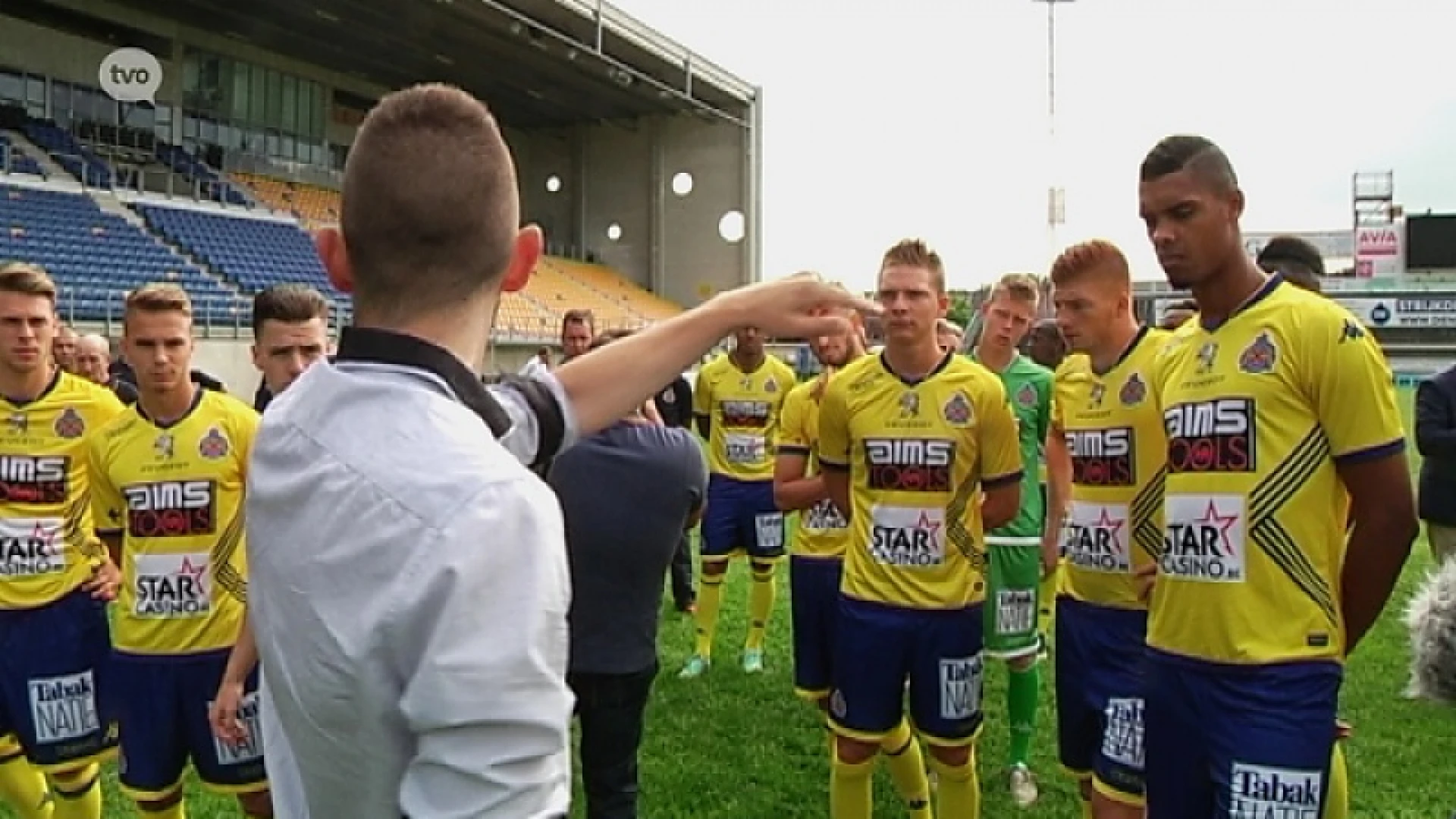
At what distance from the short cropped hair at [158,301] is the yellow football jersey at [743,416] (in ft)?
15.1

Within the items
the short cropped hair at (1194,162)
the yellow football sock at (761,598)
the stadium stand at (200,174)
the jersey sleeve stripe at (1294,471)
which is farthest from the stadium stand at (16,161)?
the jersey sleeve stripe at (1294,471)

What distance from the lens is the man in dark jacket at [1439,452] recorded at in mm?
5461

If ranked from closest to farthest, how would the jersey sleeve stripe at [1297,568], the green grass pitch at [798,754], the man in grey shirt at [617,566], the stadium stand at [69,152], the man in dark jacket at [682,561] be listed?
the jersey sleeve stripe at [1297,568] < the man in grey shirt at [617,566] < the green grass pitch at [798,754] < the man in dark jacket at [682,561] < the stadium stand at [69,152]

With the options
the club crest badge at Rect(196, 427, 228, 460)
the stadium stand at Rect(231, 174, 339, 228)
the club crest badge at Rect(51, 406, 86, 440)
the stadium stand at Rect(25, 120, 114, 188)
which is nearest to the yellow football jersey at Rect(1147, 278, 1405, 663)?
the club crest badge at Rect(196, 427, 228, 460)

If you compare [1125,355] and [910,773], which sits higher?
[1125,355]

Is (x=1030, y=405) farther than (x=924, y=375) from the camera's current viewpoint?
Yes

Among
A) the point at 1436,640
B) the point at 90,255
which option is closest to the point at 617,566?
the point at 1436,640

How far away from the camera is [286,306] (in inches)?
160

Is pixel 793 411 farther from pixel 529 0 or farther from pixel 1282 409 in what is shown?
pixel 529 0

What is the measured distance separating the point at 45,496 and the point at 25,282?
809mm

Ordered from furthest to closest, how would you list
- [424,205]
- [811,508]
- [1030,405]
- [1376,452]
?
1. [1030,405]
2. [811,508]
3. [1376,452]
4. [424,205]

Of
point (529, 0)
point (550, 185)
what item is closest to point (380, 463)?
point (529, 0)

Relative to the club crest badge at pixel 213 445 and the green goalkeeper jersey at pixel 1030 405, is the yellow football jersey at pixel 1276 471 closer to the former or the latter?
the green goalkeeper jersey at pixel 1030 405

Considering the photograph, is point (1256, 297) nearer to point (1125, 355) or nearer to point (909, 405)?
point (1125, 355)
